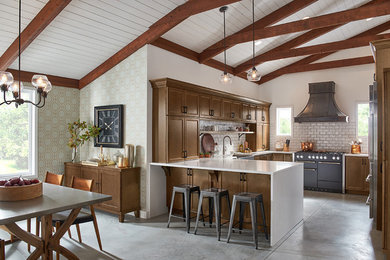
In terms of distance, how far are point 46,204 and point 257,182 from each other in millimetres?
2831

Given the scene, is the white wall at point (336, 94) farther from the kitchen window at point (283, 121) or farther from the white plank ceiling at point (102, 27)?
the white plank ceiling at point (102, 27)

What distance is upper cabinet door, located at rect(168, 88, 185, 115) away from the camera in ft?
16.5

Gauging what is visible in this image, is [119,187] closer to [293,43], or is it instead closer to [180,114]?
[180,114]

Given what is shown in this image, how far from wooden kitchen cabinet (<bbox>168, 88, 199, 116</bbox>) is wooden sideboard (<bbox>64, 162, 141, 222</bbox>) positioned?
1.23 meters

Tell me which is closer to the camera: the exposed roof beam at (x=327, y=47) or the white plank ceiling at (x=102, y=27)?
the white plank ceiling at (x=102, y=27)

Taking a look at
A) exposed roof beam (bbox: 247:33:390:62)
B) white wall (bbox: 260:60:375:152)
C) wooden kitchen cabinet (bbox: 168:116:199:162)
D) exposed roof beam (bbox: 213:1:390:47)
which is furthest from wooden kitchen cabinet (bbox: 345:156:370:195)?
wooden kitchen cabinet (bbox: 168:116:199:162)

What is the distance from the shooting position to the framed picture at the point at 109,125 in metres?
5.40

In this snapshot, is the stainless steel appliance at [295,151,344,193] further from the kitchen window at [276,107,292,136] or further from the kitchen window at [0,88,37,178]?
the kitchen window at [0,88,37,178]

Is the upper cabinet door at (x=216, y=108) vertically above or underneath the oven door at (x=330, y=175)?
above

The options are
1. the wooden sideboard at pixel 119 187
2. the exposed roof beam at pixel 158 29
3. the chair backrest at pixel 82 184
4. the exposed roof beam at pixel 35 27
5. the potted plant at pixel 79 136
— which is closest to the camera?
the chair backrest at pixel 82 184

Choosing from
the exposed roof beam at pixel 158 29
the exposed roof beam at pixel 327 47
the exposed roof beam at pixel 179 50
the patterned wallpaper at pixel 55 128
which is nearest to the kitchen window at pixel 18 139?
the patterned wallpaper at pixel 55 128

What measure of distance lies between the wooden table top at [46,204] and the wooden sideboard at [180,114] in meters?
1.99

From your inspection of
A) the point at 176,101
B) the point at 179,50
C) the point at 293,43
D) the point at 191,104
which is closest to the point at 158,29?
the point at 179,50

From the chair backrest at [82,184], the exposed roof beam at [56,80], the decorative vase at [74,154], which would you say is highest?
the exposed roof beam at [56,80]
